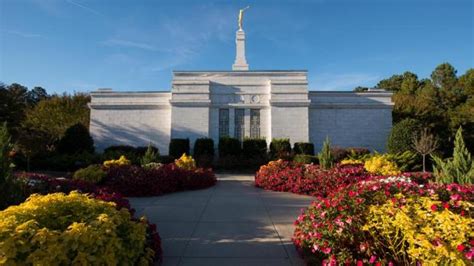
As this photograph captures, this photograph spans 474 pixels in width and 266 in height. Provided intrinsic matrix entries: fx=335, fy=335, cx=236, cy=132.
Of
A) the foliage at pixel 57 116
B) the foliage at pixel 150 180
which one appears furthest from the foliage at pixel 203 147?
the foliage at pixel 57 116

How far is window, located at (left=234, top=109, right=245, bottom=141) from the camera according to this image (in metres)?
23.3

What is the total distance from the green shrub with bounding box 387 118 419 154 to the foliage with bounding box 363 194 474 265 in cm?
1509

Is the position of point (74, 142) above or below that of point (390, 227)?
above

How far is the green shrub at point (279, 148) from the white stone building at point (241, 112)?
4.75 ft

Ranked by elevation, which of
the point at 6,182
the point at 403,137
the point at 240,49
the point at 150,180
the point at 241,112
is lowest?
the point at 150,180

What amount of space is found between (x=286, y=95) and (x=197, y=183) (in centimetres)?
1296

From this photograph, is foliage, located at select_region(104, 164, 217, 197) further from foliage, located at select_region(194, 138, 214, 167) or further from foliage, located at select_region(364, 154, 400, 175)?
foliage, located at select_region(194, 138, 214, 167)

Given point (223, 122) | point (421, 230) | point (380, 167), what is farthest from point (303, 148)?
point (421, 230)

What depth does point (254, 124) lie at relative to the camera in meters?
23.3

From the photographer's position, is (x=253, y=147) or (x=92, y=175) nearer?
(x=92, y=175)

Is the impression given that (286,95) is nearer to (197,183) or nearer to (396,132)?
(396,132)

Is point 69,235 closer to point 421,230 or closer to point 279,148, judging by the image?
point 421,230

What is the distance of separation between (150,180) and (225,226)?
4.68 metres

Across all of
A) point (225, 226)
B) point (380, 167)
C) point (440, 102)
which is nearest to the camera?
point (225, 226)
